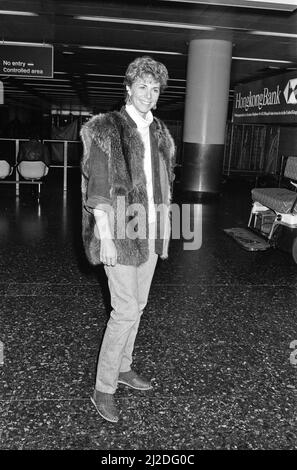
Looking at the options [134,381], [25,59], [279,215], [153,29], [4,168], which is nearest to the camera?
[134,381]

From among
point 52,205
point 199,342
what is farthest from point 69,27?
point 199,342

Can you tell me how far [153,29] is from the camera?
355 inches

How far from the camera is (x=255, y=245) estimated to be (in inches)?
238

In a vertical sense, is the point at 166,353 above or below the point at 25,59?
below

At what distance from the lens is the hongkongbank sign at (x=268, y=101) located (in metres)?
10.0

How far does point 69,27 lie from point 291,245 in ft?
20.0

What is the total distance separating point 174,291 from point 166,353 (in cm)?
130

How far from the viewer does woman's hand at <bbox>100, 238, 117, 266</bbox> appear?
2.19 m

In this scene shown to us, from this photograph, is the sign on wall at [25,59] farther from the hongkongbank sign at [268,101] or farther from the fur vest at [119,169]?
the fur vest at [119,169]

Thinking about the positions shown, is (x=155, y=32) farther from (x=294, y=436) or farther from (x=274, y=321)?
(x=294, y=436)

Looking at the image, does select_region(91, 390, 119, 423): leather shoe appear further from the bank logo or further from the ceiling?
the bank logo
